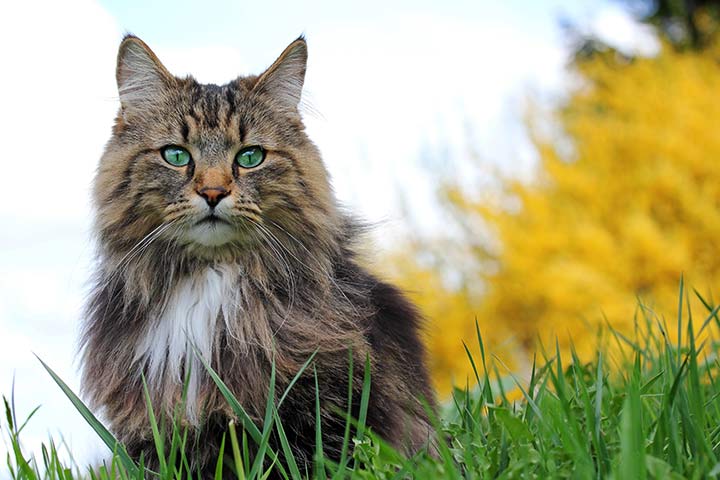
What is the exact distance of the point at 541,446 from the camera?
157 cm

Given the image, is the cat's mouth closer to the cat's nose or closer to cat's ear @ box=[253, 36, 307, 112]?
the cat's nose

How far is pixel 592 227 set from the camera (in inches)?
285

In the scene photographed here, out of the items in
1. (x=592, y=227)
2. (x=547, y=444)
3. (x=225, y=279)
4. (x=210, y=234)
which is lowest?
(x=547, y=444)

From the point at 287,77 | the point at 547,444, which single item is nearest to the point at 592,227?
the point at 287,77

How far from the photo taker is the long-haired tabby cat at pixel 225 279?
81.6 inches

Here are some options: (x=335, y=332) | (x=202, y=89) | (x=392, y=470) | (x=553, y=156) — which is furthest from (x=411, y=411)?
(x=553, y=156)

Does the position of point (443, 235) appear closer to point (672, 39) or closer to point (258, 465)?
point (672, 39)

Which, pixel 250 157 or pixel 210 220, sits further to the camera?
pixel 250 157

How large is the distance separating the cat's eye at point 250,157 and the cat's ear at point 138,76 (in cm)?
31

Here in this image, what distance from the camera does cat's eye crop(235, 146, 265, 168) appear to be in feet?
7.29

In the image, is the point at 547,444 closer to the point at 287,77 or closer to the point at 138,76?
the point at 287,77

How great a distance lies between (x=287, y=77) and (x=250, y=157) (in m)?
0.32

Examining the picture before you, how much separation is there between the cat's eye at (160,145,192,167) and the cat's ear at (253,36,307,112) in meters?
0.30

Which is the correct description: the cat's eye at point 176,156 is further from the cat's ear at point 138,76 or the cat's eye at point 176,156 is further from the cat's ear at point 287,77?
the cat's ear at point 287,77
